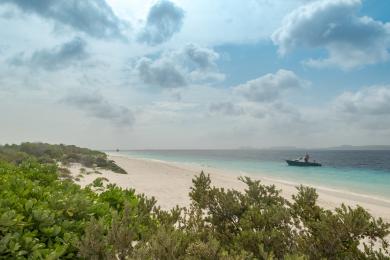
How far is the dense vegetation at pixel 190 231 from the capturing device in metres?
3.01

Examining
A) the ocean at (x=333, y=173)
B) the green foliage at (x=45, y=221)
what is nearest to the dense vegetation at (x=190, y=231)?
the green foliage at (x=45, y=221)

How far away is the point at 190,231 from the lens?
3951 millimetres

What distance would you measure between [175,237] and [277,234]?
3.70ft

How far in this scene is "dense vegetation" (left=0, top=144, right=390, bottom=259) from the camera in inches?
118

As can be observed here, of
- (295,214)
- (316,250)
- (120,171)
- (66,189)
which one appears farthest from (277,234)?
(120,171)

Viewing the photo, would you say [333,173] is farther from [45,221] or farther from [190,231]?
[45,221]

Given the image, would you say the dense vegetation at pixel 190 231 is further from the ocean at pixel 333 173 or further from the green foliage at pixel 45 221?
the ocean at pixel 333 173

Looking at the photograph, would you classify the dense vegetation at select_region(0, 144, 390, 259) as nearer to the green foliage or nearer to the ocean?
the green foliage

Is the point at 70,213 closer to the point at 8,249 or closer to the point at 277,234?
the point at 8,249

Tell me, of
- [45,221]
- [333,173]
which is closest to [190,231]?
[45,221]

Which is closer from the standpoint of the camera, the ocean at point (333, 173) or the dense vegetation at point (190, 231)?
the dense vegetation at point (190, 231)

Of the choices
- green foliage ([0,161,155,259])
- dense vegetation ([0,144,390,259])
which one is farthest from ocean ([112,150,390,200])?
green foliage ([0,161,155,259])

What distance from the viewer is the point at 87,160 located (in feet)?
89.2

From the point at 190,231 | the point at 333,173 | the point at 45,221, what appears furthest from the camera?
the point at 333,173
